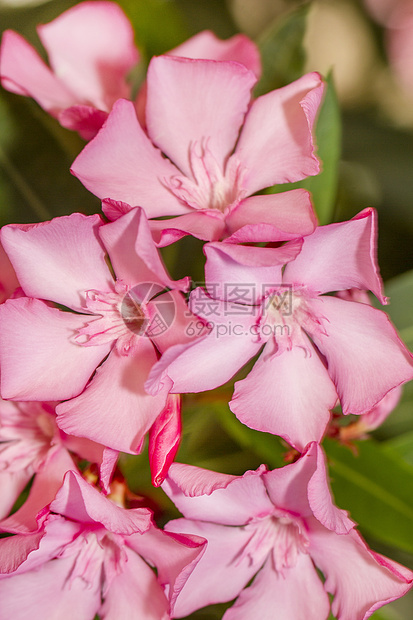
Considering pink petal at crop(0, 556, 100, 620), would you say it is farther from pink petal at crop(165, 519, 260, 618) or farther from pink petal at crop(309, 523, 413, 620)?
pink petal at crop(309, 523, 413, 620)

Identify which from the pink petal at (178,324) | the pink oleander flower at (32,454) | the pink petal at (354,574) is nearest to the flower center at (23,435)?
the pink oleander flower at (32,454)

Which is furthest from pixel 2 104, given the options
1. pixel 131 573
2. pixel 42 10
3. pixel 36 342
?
pixel 131 573

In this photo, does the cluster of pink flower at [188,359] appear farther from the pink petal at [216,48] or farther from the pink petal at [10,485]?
the pink petal at [216,48]

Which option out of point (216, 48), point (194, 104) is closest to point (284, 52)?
point (216, 48)

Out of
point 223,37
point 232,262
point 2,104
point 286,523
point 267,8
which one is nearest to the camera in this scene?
point 232,262

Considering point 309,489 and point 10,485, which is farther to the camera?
point 10,485

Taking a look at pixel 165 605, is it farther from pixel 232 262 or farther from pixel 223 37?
pixel 223 37

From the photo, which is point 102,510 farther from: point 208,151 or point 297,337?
point 208,151
